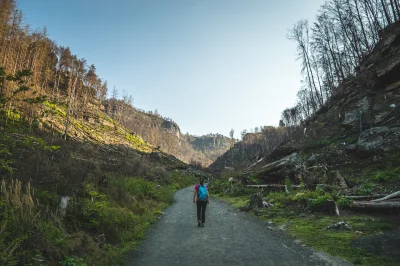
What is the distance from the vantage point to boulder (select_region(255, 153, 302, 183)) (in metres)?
17.0

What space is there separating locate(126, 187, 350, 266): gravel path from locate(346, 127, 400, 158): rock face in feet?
31.5

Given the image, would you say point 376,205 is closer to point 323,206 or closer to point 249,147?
point 323,206

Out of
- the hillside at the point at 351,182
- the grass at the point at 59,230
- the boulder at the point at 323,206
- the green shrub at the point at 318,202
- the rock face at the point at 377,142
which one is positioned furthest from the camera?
the rock face at the point at 377,142

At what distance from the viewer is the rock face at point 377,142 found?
44.4 feet

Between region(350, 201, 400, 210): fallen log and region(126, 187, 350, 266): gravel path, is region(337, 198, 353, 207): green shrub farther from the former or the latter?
region(126, 187, 350, 266): gravel path

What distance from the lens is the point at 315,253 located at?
5656 millimetres

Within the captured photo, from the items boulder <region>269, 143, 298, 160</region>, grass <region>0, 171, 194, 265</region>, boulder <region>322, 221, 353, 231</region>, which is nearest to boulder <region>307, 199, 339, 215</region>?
boulder <region>322, 221, 353, 231</region>

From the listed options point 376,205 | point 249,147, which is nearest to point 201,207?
point 376,205

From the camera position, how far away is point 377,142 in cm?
1407

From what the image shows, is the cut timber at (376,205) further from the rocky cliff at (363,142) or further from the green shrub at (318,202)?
the rocky cliff at (363,142)

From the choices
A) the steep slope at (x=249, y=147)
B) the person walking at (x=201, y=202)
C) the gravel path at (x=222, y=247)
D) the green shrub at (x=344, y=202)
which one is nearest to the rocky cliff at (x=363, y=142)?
the green shrub at (x=344, y=202)

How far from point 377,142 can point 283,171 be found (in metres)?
6.25

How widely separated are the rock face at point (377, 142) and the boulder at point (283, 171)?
3.81 meters

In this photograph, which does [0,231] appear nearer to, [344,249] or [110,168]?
[344,249]
